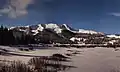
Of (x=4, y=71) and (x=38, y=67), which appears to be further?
(x=38, y=67)

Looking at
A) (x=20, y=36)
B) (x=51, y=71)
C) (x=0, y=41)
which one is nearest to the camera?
(x=51, y=71)

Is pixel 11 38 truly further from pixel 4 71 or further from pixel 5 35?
pixel 4 71

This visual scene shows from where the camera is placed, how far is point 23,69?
1359 centimetres

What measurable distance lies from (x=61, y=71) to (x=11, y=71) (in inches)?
182

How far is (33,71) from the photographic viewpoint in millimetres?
14258

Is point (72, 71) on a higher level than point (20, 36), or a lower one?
lower

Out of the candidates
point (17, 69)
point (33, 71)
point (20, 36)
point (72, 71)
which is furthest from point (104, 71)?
point (20, 36)

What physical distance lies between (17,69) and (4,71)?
68 centimetres

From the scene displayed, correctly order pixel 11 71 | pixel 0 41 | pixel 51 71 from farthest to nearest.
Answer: pixel 0 41 < pixel 51 71 < pixel 11 71

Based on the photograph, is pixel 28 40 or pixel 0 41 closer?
pixel 0 41

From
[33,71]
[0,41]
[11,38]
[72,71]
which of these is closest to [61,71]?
[72,71]

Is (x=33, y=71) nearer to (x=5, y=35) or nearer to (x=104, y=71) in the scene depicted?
(x=104, y=71)

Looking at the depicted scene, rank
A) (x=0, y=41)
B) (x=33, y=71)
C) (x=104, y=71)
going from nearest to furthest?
(x=33, y=71), (x=104, y=71), (x=0, y=41)

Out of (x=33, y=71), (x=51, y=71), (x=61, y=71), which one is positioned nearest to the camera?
(x=33, y=71)
